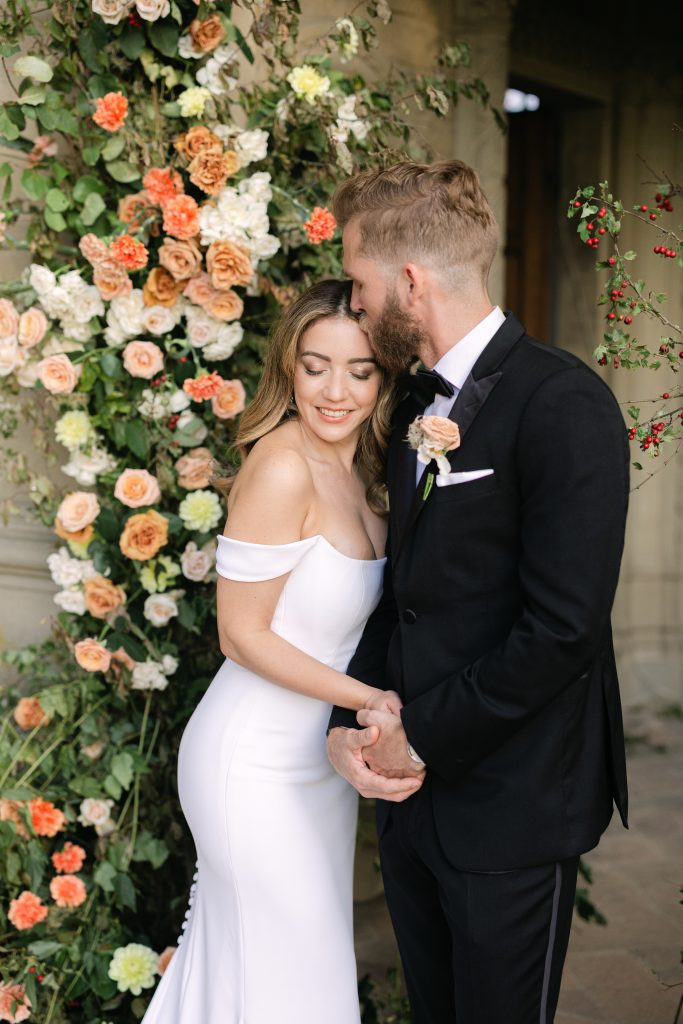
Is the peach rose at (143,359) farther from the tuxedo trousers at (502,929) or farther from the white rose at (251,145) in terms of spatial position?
the tuxedo trousers at (502,929)

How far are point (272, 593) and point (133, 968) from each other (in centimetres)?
133

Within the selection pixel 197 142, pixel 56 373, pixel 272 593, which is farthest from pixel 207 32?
pixel 272 593

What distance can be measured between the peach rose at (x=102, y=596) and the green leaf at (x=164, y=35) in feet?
4.90

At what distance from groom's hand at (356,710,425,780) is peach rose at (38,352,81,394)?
135 cm

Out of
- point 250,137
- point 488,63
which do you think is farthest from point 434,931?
point 488,63

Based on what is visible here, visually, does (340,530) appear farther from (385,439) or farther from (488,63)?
(488,63)

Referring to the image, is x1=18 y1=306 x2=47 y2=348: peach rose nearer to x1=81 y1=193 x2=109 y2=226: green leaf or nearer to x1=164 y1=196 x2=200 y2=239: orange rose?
x1=81 y1=193 x2=109 y2=226: green leaf

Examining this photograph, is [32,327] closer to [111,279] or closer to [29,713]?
[111,279]

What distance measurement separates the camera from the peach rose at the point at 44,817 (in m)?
2.92

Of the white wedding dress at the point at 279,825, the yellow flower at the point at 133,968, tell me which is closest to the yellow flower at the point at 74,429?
the white wedding dress at the point at 279,825

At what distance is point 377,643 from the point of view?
243 centimetres

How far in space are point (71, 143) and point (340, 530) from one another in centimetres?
149

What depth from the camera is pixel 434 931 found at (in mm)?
2250

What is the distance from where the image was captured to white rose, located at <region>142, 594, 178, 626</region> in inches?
117
